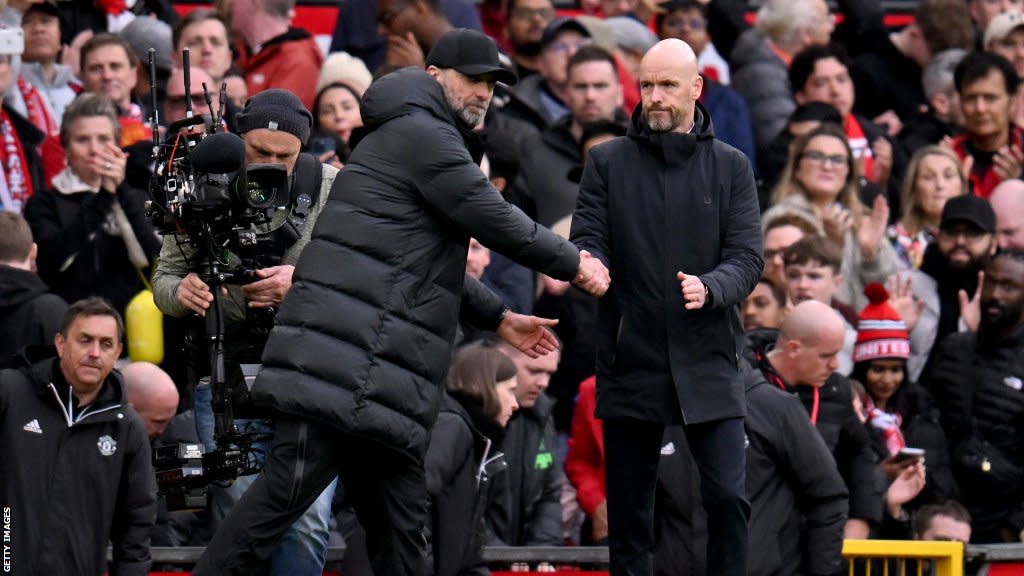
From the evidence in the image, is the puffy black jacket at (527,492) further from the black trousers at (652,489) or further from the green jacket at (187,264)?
the green jacket at (187,264)

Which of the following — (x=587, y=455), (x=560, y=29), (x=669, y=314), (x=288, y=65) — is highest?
(x=560, y=29)

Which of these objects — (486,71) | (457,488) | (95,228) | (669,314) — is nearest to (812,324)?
(457,488)

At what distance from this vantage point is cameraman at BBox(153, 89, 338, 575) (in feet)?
26.6

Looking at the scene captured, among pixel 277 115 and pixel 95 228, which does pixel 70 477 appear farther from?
pixel 277 115

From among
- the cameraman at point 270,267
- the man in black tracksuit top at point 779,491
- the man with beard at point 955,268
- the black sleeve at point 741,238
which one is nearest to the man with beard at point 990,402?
the man with beard at point 955,268

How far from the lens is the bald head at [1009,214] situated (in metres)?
13.5

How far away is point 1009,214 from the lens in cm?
1358

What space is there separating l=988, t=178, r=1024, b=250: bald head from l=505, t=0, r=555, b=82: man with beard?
3078 millimetres

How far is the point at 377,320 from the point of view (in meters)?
7.54

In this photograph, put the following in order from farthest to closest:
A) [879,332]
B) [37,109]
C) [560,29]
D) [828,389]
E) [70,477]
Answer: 1. [560,29]
2. [37,109]
3. [879,332]
4. [828,389]
5. [70,477]

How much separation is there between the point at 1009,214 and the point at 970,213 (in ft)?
2.37

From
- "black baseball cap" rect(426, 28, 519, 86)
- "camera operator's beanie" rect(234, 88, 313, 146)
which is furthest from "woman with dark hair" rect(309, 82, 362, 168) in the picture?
"black baseball cap" rect(426, 28, 519, 86)

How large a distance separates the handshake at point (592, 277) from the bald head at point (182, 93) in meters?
4.26

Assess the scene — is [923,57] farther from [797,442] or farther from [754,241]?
[754,241]
